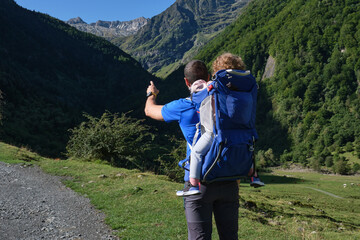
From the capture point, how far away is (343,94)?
14175cm

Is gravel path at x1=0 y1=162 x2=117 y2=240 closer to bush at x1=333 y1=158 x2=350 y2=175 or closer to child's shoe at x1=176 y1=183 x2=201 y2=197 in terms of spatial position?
child's shoe at x1=176 y1=183 x2=201 y2=197

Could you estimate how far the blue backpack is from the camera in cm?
283

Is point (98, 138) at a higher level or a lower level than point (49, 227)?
higher

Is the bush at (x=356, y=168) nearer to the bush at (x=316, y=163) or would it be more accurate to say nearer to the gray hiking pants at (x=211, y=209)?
the bush at (x=316, y=163)

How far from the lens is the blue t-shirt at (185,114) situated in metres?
3.07

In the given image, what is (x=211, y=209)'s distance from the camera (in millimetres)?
2998

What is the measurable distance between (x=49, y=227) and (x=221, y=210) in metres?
4.53

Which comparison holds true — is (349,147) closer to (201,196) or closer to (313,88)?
(313,88)

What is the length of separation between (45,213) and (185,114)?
5.69 meters

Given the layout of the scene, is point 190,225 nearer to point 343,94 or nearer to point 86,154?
point 86,154

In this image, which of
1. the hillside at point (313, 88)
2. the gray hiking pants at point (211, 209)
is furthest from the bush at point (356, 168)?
the gray hiking pants at point (211, 209)

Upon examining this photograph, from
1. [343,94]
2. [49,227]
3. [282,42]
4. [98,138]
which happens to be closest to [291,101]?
[343,94]

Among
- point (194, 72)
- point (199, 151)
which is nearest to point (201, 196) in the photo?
point (199, 151)

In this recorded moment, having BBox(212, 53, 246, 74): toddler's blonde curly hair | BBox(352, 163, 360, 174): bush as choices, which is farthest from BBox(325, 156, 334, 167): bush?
BBox(212, 53, 246, 74): toddler's blonde curly hair
